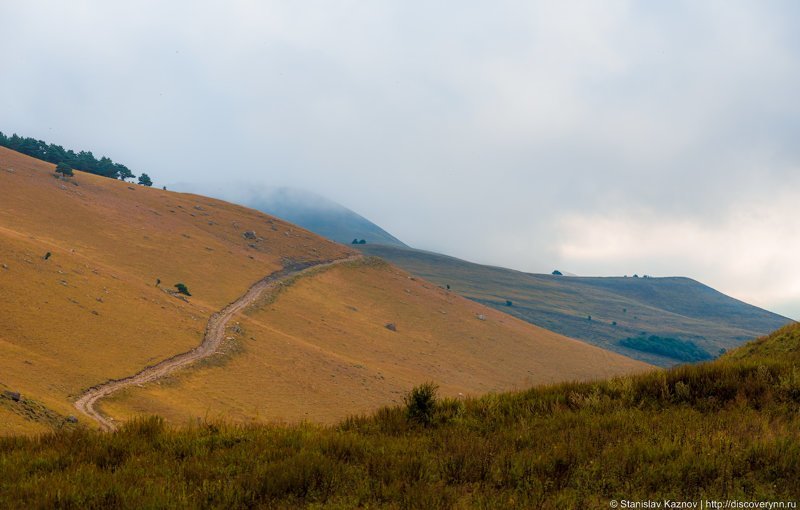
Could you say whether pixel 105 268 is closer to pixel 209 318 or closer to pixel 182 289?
pixel 182 289

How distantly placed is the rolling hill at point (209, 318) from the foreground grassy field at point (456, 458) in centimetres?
181

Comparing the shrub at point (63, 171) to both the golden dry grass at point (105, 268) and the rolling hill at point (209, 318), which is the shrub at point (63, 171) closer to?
the golden dry grass at point (105, 268)

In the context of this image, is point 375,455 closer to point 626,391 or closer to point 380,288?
point 626,391

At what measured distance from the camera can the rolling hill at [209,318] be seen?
33.6 m

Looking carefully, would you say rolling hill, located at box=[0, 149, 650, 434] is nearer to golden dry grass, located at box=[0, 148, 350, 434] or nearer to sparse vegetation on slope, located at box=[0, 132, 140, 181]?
golden dry grass, located at box=[0, 148, 350, 434]

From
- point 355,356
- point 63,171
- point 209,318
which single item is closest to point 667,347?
point 355,356

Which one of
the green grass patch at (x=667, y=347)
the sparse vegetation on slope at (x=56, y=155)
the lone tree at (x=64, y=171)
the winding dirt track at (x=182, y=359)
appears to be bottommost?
the winding dirt track at (x=182, y=359)

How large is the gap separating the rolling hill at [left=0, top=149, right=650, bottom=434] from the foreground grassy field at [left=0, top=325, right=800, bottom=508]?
1.81 m

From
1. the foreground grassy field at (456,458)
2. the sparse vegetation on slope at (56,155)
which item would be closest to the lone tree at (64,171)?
the sparse vegetation on slope at (56,155)

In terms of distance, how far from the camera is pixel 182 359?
41.7 meters

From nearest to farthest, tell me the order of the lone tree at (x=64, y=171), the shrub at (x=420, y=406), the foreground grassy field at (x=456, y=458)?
the foreground grassy field at (x=456, y=458) → the shrub at (x=420, y=406) → the lone tree at (x=64, y=171)

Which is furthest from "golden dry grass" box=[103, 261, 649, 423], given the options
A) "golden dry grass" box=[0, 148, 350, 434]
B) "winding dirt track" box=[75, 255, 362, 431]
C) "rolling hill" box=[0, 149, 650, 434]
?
"golden dry grass" box=[0, 148, 350, 434]

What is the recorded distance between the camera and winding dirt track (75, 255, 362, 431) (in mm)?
27781

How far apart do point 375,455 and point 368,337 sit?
65.2 m
